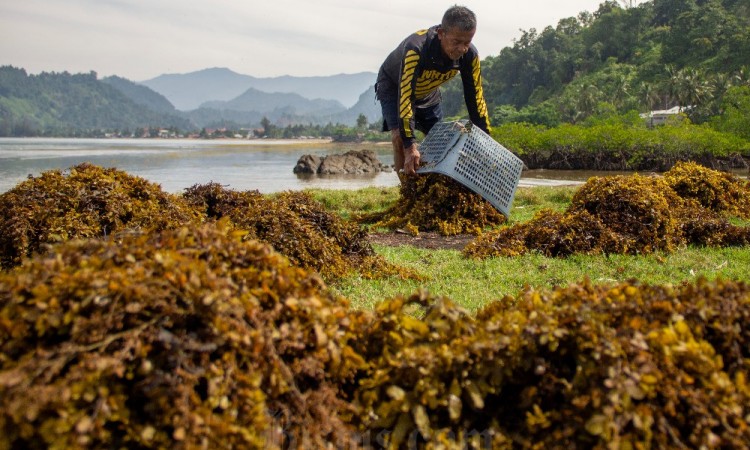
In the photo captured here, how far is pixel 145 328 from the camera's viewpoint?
71.0 inches

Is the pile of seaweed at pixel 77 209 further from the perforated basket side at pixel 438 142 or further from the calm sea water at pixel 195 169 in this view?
the perforated basket side at pixel 438 142

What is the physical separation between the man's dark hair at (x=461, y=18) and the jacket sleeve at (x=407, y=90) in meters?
0.83

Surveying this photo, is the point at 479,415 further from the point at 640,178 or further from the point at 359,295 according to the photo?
the point at 640,178

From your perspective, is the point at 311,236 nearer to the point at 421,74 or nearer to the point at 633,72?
the point at 421,74

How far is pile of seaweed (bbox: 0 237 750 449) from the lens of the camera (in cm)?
169

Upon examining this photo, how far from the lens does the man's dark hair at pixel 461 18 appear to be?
6.55 metres

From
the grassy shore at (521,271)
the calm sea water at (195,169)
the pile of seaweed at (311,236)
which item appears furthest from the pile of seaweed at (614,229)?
the calm sea water at (195,169)

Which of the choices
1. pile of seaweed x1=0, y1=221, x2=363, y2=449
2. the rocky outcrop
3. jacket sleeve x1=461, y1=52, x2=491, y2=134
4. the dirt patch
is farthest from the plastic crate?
the rocky outcrop

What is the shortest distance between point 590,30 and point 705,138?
7686 cm

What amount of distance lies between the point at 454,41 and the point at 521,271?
3.02 metres

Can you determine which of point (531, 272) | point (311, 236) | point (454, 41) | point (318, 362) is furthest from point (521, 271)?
point (318, 362)

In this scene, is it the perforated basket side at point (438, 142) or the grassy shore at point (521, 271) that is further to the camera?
the perforated basket side at point (438, 142)

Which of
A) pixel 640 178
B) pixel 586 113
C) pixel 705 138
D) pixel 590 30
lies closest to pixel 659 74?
pixel 586 113

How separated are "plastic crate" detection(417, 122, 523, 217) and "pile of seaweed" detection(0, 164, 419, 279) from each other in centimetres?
227
